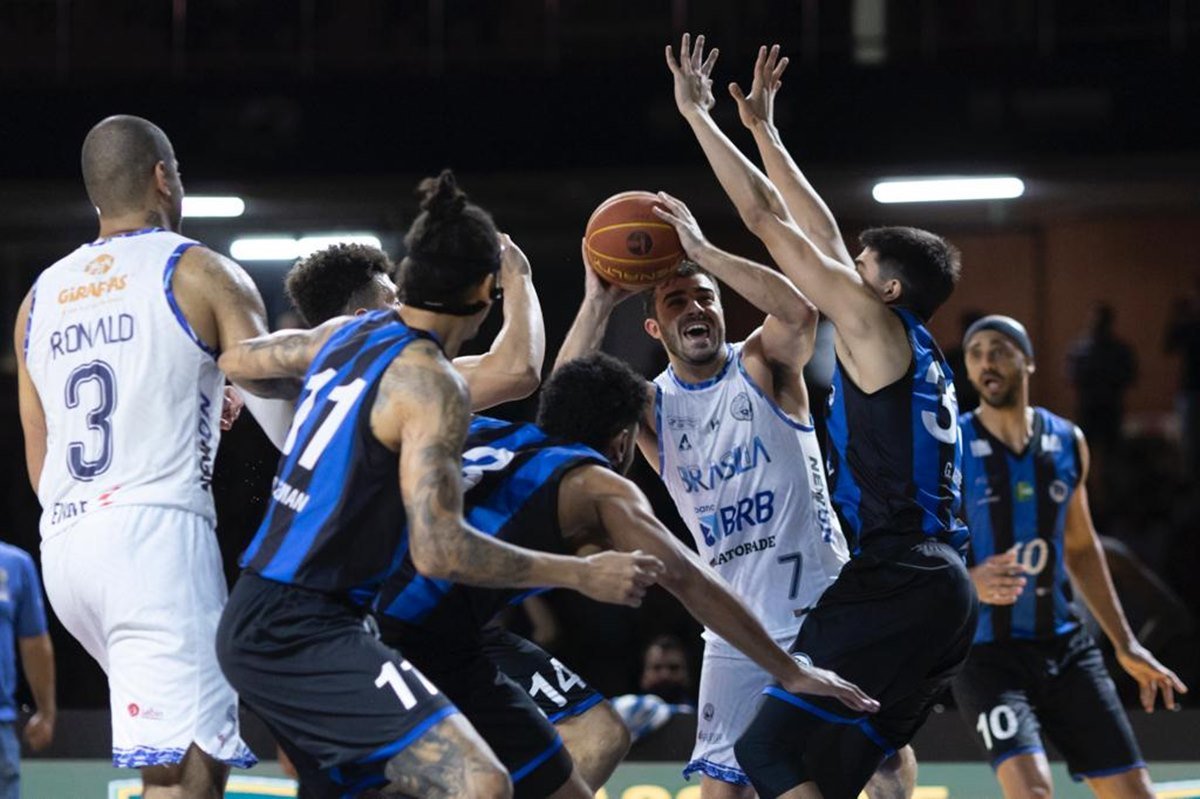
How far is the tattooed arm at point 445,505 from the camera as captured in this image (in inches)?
163

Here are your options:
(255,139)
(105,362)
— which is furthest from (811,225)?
(255,139)

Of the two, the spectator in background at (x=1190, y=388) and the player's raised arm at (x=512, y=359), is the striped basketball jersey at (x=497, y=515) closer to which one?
the player's raised arm at (x=512, y=359)

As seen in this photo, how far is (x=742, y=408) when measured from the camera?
638cm

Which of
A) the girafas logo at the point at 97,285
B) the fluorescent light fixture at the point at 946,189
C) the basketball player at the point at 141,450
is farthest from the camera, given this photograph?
the fluorescent light fixture at the point at 946,189

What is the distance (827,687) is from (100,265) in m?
2.44

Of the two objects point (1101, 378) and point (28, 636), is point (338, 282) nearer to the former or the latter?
point (28, 636)

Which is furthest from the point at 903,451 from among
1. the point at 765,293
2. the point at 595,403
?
the point at 595,403

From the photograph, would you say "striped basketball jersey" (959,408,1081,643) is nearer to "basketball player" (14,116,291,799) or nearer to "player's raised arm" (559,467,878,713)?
"player's raised arm" (559,467,878,713)

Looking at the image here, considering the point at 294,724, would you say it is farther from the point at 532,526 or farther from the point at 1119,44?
the point at 1119,44

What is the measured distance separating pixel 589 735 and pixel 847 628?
0.96 m

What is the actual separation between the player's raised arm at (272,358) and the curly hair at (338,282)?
83 cm

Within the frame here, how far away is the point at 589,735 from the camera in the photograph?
571 cm

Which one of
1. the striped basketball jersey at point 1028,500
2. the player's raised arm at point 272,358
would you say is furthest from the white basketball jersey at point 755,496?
the player's raised arm at point 272,358

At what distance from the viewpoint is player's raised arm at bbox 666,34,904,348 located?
5.45 meters
